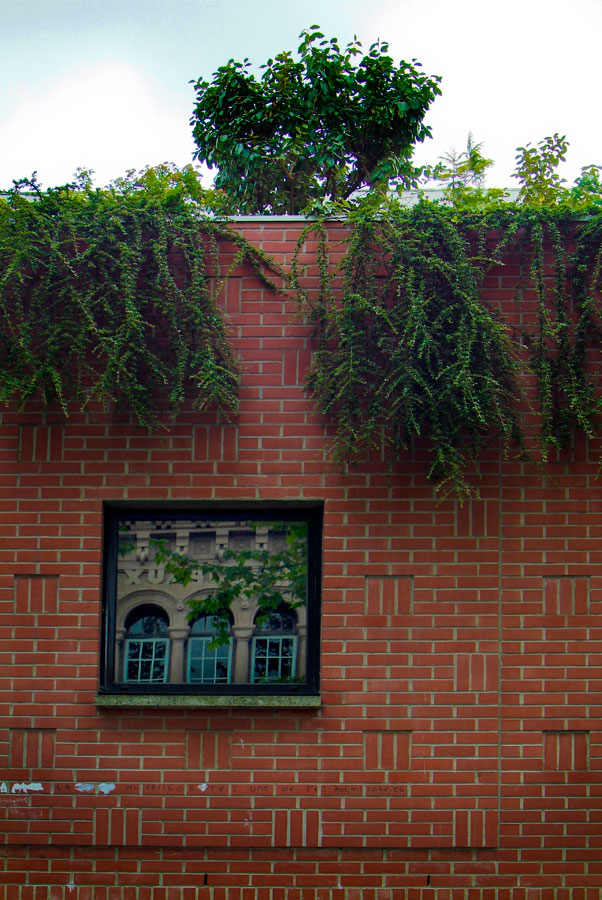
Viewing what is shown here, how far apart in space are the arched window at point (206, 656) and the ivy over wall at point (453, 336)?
136 centimetres

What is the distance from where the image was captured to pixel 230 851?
5.39 m

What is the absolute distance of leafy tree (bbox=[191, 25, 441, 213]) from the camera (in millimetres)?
9086

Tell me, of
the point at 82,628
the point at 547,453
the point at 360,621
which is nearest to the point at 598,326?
the point at 547,453

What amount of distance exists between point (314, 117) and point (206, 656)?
5.71 m

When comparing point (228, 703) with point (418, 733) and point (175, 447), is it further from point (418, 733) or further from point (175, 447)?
point (175, 447)

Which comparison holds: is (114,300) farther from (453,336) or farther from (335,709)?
(335,709)

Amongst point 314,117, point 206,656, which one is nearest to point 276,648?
point 206,656

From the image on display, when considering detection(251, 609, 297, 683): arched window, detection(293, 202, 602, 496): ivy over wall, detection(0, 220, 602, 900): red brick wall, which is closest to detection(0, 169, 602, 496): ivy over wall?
detection(293, 202, 602, 496): ivy over wall

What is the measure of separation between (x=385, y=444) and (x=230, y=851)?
2544mm

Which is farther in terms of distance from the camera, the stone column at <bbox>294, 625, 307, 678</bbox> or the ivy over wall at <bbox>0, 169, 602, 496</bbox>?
the stone column at <bbox>294, 625, 307, 678</bbox>

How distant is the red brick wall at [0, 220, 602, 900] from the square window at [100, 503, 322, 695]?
0.20 m

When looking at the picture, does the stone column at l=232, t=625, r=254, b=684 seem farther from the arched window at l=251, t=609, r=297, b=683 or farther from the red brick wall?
the red brick wall

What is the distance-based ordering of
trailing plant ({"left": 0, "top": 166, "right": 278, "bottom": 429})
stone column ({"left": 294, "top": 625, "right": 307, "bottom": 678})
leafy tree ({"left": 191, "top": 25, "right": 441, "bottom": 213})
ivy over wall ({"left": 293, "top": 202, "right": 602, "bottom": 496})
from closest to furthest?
ivy over wall ({"left": 293, "top": 202, "right": 602, "bottom": 496}), trailing plant ({"left": 0, "top": 166, "right": 278, "bottom": 429}), stone column ({"left": 294, "top": 625, "right": 307, "bottom": 678}), leafy tree ({"left": 191, "top": 25, "right": 441, "bottom": 213})

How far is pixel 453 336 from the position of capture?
5262 mm
